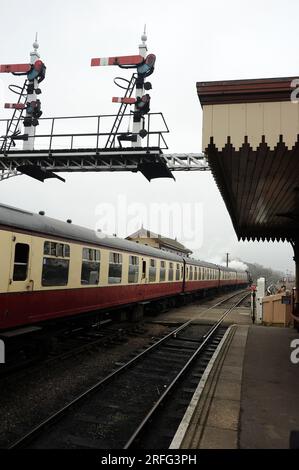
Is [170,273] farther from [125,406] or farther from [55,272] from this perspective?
[125,406]

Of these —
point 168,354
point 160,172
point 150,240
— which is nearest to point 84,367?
point 168,354

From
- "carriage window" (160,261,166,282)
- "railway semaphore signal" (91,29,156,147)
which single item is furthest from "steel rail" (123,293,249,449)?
"railway semaphore signal" (91,29,156,147)

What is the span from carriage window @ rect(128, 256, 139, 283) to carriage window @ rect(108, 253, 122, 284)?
1.05 metres

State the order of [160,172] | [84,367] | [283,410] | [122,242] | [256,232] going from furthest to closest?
1. [160,172]
2. [256,232]
3. [122,242]
4. [84,367]
5. [283,410]

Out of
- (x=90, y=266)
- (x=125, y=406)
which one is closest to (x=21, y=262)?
(x=90, y=266)

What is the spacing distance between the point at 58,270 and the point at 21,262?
4.24 feet

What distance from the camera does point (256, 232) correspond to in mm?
15156

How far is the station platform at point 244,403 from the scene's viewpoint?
15.1 feet

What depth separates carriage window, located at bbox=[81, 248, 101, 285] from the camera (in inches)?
380

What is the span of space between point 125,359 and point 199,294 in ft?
67.0

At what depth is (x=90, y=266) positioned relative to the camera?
999 centimetres

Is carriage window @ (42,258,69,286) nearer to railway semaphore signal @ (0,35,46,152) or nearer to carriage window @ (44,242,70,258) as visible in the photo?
carriage window @ (44,242,70,258)

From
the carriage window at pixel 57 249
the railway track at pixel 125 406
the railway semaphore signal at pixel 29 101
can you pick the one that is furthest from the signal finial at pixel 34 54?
the railway track at pixel 125 406
